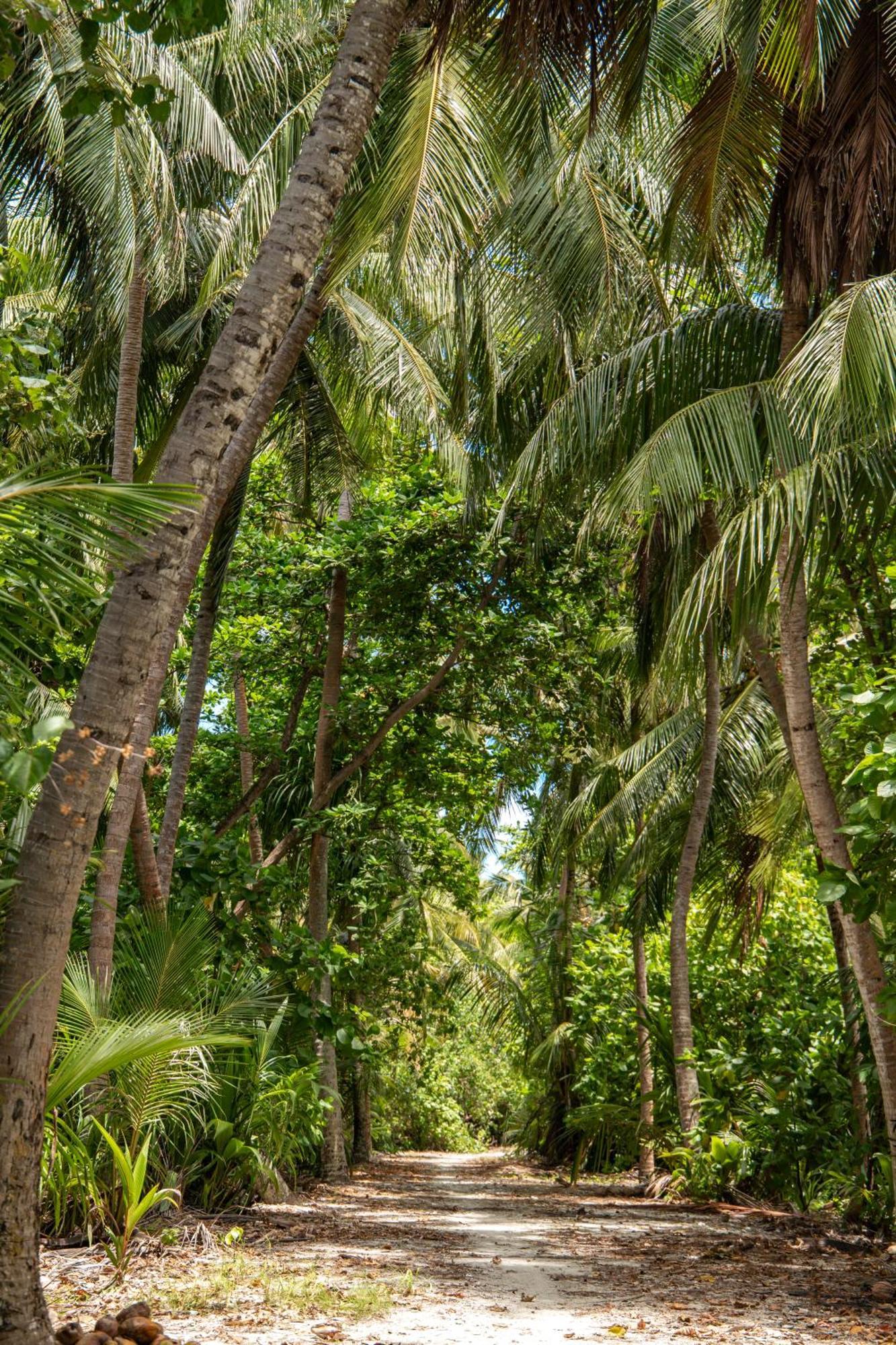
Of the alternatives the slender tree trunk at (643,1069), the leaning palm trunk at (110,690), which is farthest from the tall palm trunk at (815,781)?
the slender tree trunk at (643,1069)

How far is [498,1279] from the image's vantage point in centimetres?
545


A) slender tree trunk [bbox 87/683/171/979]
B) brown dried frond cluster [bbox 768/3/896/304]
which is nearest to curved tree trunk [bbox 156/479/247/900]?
slender tree trunk [bbox 87/683/171/979]

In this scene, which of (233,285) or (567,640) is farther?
(567,640)

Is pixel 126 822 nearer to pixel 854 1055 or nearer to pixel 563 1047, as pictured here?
pixel 854 1055

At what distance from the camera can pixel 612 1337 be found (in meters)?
4.07

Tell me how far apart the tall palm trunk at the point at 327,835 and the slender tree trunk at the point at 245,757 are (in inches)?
45.5

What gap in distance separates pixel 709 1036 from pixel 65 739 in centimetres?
972

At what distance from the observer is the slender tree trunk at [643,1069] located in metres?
11.7

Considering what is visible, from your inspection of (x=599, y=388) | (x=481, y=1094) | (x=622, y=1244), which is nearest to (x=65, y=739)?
(x=622, y=1244)

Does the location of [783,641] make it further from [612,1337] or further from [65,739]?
[65,739]

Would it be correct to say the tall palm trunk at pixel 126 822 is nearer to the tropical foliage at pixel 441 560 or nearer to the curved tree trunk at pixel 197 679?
the tropical foliage at pixel 441 560

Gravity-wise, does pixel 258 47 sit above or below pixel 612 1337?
above

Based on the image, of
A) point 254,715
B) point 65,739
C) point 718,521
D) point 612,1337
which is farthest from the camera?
point 254,715

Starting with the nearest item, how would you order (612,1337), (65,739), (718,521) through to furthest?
(65,739), (612,1337), (718,521)
